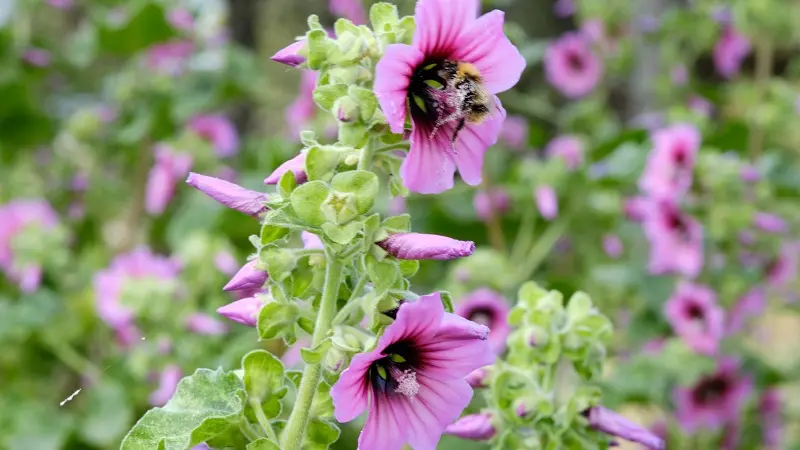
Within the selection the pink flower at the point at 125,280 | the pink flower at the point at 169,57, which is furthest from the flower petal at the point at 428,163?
the pink flower at the point at 169,57

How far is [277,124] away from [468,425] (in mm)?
2380

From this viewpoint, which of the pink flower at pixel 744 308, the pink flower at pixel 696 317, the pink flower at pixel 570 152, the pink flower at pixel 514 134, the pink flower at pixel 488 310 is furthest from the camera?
the pink flower at pixel 514 134

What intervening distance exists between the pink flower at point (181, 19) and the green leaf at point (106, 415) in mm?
837

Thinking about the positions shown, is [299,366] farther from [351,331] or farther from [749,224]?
[749,224]

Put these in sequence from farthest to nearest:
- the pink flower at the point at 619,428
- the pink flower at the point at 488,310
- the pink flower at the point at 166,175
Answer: the pink flower at the point at 166,175, the pink flower at the point at 488,310, the pink flower at the point at 619,428

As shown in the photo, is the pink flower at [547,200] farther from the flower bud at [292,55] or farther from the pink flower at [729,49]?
the flower bud at [292,55]

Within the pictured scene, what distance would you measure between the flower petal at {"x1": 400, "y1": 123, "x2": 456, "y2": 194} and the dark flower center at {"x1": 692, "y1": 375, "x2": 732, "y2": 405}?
114 cm

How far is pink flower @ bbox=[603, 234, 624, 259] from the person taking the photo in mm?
1970

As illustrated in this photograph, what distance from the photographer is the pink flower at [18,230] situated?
1623 mm

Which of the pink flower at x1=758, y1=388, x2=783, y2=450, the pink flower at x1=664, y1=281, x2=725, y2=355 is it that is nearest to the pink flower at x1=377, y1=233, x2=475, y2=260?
the pink flower at x1=664, y1=281, x2=725, y2=355

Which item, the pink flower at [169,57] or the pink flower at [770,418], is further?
the pink flower at [169,57]

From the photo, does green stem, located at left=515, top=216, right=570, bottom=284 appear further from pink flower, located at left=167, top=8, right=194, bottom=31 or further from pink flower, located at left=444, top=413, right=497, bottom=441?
pink flower, located at left=444, top=413, right=497, bottom=441

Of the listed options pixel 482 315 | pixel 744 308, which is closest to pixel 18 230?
pixel 482 315

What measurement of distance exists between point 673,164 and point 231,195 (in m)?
1.08
